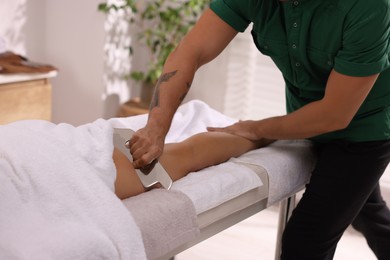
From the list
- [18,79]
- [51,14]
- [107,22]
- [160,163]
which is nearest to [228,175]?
[160,163]

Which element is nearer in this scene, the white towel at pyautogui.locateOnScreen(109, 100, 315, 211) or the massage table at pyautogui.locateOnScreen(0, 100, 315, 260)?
the massage table at pyautogui.locateOnScreen(0, 100, 315, 260)

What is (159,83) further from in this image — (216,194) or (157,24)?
(157,24)

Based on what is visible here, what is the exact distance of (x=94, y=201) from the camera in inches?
44.0

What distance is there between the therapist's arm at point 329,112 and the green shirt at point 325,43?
3 cm

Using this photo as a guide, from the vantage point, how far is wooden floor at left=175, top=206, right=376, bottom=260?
2582 millimetres

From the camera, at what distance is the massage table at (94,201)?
103 cm

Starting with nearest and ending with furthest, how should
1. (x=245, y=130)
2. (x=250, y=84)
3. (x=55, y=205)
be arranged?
(x=55, y=205) → (x=245, y=130) → (x=250, y=84)

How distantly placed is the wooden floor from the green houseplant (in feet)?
3.34

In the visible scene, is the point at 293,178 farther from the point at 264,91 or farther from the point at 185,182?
the point at 264,91

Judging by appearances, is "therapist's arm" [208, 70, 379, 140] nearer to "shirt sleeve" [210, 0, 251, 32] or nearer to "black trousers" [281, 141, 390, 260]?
"black trousers" [281, 141, 390, 260]

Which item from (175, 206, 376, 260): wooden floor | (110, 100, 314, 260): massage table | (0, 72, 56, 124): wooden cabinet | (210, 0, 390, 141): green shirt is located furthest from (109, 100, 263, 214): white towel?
(0, 72, 56, 124): wooden cabinet

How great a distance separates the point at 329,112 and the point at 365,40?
0.66 ft

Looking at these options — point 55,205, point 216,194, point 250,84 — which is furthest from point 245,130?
point 250,84

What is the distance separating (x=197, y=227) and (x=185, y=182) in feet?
0.52
